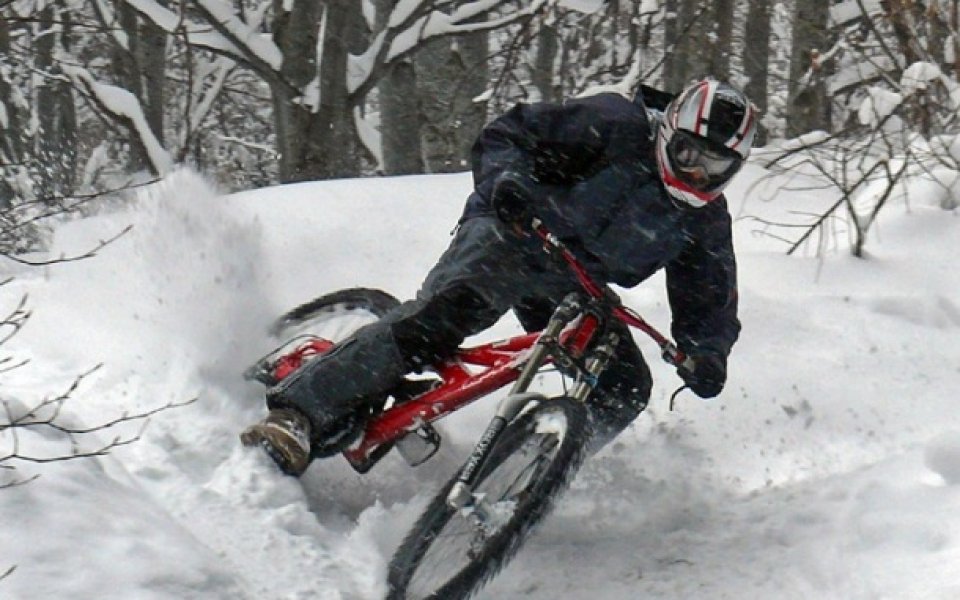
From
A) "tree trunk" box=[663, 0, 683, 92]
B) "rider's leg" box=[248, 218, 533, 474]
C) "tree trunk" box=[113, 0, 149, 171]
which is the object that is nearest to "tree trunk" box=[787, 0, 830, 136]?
"tree trunk" box=[663, 0, 683, 92]

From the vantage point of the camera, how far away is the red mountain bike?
131 inches

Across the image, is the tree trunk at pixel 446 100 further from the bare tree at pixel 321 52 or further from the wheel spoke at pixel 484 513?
the wheel spoke at pixel 484 513

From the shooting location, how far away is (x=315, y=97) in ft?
27.3

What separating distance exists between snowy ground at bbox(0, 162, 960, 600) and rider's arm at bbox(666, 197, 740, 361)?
26.1 inches

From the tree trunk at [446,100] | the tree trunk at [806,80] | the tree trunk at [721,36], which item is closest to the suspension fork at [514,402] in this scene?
the tree trunk at [721,36]

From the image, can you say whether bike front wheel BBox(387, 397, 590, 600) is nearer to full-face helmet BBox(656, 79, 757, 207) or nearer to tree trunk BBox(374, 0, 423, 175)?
full-face helmet BBox(656, 79, 757, 207)

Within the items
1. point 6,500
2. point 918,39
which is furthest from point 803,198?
point 6,500

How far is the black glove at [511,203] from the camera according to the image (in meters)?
3.66

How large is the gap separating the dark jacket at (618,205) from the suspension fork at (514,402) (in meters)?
0.37

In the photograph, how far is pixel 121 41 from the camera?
10.1 meters

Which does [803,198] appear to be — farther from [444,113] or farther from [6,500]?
[6,500]

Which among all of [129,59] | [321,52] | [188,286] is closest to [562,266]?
[188,286]

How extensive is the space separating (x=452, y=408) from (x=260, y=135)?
51.4 feet

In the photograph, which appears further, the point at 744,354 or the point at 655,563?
the point at 744,354
